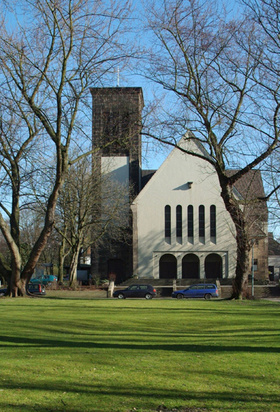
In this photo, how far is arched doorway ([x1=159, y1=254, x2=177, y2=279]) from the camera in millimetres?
58094

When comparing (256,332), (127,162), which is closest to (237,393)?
(256,332)

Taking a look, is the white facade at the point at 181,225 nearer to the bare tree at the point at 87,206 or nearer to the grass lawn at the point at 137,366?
the bare tree at the point at 87,206

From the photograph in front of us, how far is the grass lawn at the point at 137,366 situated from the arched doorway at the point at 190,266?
1844 inches

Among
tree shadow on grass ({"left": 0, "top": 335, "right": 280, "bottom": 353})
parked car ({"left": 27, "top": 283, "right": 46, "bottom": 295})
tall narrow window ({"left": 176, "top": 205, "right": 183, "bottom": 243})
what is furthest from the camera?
tall narrow window ({"left": 176, "top": 205, "right": 183, "bottom": 243})

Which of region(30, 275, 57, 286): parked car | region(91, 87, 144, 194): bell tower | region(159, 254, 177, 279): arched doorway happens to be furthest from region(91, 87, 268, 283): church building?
region(91, 87, 144, 194): bell tower

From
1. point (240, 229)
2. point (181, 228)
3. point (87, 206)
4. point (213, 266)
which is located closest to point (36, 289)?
point (87, 206)

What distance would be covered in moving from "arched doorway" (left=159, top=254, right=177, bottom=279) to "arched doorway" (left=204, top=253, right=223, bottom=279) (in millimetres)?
3836

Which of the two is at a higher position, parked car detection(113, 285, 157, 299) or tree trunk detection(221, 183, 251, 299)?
tree trunk detection(221, 183, 251, 299)

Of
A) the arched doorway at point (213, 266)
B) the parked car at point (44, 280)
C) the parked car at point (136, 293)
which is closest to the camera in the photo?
the parked car at point (136, 293)

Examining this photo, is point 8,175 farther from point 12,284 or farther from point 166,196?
point 166,196

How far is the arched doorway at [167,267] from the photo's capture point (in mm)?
58094

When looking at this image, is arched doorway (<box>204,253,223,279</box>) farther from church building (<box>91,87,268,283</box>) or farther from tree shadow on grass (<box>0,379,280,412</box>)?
tree shadow on grass (<box>0,379,280,412</box>)

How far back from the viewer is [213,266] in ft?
192

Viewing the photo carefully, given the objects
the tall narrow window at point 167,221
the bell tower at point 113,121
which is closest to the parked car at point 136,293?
the tall narrow window at point 167,221
